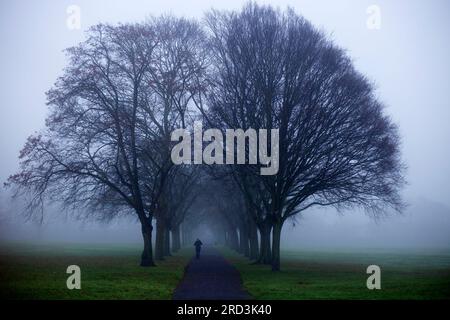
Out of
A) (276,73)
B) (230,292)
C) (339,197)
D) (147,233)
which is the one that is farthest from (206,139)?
(230,292)

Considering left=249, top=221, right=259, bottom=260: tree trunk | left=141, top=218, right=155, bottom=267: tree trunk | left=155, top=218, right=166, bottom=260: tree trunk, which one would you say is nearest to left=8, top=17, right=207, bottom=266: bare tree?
left=141, top=218, right=155, bottom=267: tree trunk

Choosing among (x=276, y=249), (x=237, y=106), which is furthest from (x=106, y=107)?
(x=276, y=249)

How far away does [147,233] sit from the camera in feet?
121

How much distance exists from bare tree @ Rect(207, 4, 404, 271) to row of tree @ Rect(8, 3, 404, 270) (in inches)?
2.6

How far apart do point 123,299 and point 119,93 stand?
2013 centimetres

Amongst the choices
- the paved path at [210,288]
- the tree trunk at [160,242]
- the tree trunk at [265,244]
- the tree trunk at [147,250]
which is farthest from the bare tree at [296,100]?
the tree trunk at [160,242]

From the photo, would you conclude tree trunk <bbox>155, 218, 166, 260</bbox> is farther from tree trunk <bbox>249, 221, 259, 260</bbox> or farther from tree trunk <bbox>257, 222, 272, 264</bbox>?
A: tree trunk <bbox>249, 221, 259, 260</bbox>

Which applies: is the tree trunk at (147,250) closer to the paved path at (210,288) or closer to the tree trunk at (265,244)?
the paved path at (210,288)

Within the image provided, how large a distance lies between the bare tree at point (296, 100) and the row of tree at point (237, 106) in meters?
0.07

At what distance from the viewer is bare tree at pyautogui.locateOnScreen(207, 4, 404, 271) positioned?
100 ft

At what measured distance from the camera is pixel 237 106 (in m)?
32.1

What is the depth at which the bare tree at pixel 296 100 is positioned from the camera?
3048 centimetres

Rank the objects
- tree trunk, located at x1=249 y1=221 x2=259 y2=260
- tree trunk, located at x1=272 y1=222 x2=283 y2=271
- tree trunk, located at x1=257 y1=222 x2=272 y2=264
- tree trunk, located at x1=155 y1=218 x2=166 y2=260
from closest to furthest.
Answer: tree trunk, located at x1=272 y1=222 x2=283 y2=271, tree trunk, located at x1=257 y1=222 x2=272 y2=264, tree trunk, located at x1=155 y1=218 x2=166 y2=260, tree trunk, located at x1=249 y1=221 x2=259 y2=260
